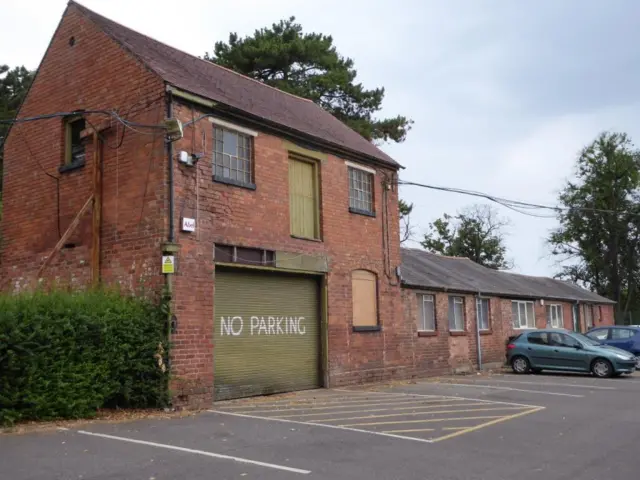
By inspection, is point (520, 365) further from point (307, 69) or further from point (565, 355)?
point (307, 69)

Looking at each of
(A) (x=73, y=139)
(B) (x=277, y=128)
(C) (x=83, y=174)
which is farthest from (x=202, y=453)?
(A) (x=73, y=139)

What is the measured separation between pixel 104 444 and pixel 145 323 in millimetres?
3293

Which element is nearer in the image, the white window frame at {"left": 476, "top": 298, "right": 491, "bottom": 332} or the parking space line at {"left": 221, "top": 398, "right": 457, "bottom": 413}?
the parking space line at {"left": 221, "top": 398, "right": 457, "bottom": 413}

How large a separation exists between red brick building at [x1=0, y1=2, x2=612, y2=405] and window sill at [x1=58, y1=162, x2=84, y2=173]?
47 millimetres

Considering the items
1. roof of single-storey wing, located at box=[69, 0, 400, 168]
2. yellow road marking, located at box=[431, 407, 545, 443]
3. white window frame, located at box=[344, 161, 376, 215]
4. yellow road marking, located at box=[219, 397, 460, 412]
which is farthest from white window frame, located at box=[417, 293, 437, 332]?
yellow road marking, located at box=[431, 407, 545, 443]

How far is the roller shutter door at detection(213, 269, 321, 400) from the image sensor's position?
13.4m

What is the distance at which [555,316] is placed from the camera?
30625 mm

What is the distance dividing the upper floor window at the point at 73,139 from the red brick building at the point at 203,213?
0.10ft

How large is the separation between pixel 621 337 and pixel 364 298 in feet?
41.6

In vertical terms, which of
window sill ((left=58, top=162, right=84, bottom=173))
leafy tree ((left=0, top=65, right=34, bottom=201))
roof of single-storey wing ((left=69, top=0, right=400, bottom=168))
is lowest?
window sill ((left=58, top=162, right=84, bottom=173))

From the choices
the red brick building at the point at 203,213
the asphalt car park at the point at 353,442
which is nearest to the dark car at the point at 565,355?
the red brick building at the point at 203,213

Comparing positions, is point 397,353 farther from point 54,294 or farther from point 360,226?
point 54,294

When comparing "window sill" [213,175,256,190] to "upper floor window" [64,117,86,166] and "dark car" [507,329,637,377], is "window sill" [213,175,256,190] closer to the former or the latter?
"upper floor window" [64,117,86,166]

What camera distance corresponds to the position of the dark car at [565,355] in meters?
19.9
